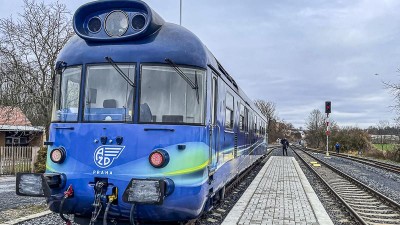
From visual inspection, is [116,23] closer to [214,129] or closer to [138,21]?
[138,21]

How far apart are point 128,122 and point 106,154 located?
0.50 m

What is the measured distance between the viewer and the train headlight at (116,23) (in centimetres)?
568

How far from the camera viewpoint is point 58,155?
5551 millimetres

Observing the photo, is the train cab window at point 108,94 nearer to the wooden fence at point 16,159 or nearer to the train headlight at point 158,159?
the train headlight at point 158,159

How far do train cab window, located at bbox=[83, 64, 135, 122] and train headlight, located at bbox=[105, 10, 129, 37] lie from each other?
0.49m

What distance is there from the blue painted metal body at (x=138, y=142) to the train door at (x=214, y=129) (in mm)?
267

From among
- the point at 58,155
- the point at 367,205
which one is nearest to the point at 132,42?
the point at 58,155

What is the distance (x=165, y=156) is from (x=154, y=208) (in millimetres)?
686

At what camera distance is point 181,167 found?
5301 mm

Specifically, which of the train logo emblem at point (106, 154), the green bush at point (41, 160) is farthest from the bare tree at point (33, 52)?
the train logo emblem at point (106, 154)

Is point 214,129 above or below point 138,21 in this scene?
below

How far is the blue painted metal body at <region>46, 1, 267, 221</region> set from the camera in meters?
5.27

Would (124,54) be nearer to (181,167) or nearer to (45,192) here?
(181,167)

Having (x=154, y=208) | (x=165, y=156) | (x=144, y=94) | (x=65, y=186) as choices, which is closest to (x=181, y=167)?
(x=165, y=156)
